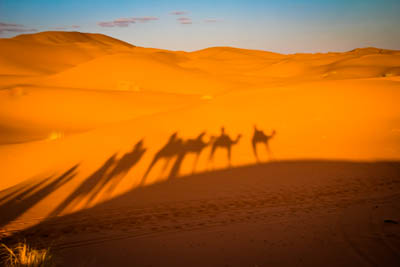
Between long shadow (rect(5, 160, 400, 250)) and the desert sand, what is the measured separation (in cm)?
4

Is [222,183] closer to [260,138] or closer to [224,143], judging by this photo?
[224,143]

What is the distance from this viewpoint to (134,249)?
4.27 meters

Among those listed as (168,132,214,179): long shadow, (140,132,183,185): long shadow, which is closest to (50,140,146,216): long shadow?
(140,132,183,185): long shadow

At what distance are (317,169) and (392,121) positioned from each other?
5.00 meters

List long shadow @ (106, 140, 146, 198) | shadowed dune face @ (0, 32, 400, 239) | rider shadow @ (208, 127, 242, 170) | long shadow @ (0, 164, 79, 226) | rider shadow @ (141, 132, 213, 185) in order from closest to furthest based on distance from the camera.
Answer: long shadow @ (0, 164, 79, 226)
long shadow @ (106, 140, 146, 198)
shadowed dune face @ (0, 32, 400, 239)
rider shadow @ (141, 132, 213, 185)
rider shadow @ (208, 127, 242, 170)

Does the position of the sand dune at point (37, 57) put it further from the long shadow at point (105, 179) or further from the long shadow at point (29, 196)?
Answer: the long shadow at point (29, 196)

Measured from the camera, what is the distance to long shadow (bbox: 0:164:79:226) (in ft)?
19.4

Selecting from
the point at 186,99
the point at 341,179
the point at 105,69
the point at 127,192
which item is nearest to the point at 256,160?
the point at 341,179

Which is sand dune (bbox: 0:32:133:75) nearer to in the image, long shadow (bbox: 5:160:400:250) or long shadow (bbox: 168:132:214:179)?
long shadow (bbox: 168:132:214:179)

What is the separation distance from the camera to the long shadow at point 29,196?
5898 millimetres

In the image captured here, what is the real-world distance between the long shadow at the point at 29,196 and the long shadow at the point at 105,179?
0.62 metres

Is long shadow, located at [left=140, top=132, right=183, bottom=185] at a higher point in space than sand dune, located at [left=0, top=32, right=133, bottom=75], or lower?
lower

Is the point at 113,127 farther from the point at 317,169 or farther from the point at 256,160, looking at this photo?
the point at 317,169

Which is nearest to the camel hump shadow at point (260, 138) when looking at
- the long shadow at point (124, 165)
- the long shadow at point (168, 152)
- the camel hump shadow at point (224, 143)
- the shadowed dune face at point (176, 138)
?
the shadowed dune face at point (176, 138)
